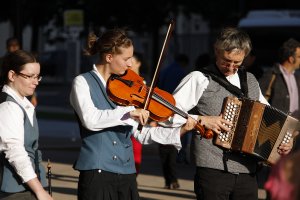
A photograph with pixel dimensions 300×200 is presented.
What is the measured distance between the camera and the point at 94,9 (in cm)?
3516

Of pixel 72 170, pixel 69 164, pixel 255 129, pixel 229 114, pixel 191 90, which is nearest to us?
pixel 229 114

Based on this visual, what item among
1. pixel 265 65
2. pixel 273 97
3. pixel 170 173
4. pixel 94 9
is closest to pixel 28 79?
pixel 273 97

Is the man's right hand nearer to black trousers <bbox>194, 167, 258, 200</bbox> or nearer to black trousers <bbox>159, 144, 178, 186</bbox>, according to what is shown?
black trousers <bbox>194, 167, 258, 200</bbox>

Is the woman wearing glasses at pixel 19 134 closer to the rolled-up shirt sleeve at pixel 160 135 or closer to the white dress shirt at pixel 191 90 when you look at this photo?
the rolled-up shirt sleeve at pixel 160 135

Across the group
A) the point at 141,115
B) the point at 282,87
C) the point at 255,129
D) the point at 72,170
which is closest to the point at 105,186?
the point at 141,115

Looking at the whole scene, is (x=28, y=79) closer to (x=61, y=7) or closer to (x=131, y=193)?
(x=131, y=193)

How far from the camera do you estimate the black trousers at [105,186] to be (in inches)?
212

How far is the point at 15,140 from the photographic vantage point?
191 inches

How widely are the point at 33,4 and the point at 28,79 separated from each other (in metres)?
31.4

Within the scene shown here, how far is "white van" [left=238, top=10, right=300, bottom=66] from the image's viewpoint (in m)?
22.5

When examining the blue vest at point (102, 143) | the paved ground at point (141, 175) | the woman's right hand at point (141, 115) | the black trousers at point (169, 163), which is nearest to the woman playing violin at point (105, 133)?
the blue vest at point (102, 143)

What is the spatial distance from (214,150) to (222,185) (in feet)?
0.71

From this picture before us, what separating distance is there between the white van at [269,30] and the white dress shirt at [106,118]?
56.0 ft

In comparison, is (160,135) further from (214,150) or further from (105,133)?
(214,150)
